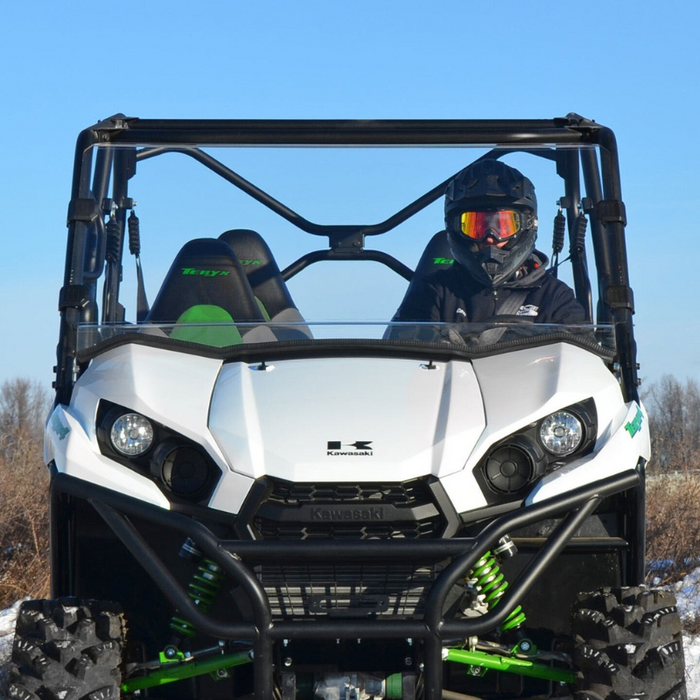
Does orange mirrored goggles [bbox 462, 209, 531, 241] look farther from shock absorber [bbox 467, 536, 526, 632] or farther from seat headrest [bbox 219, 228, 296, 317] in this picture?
shock absorber [bbox 467, 536, 526, 632]

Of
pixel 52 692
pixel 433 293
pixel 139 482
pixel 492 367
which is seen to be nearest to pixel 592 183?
pixel 433 293

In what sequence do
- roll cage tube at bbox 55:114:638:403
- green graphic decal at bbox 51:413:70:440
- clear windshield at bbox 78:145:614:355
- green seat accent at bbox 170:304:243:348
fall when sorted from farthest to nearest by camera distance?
clear windshield at bbox 78:145:614:355
roll cage tube at bbox 55:114:638:403
green seat accent at bbox 170:304:243:348
green graphic decal at bbox 51:413:70:440

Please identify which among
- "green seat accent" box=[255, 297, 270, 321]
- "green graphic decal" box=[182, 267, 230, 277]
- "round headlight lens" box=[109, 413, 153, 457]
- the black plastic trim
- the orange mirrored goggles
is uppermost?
the orange mirrored goggles

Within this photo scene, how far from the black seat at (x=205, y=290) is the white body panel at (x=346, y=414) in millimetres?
584

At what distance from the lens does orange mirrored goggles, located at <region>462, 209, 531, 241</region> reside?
4340 mm

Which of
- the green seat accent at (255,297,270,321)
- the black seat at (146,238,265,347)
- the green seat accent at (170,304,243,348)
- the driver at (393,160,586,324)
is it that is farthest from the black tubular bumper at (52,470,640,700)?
the driver at (393,160,586,324)

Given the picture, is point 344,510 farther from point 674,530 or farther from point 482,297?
point 674,530

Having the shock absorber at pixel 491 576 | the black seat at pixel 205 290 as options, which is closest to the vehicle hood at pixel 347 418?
the shock absorber at pixel 491 576

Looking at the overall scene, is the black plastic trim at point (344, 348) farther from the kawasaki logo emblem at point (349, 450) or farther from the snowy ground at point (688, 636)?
the snowy ground at point (688, 636)

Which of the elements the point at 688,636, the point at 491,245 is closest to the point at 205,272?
the point at 491,245

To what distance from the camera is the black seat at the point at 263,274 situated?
13.8 ft

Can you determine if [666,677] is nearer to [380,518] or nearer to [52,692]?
[380,518]

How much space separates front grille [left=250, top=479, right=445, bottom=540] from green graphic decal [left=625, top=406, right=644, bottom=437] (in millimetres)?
655

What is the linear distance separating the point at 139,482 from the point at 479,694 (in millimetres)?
1205
